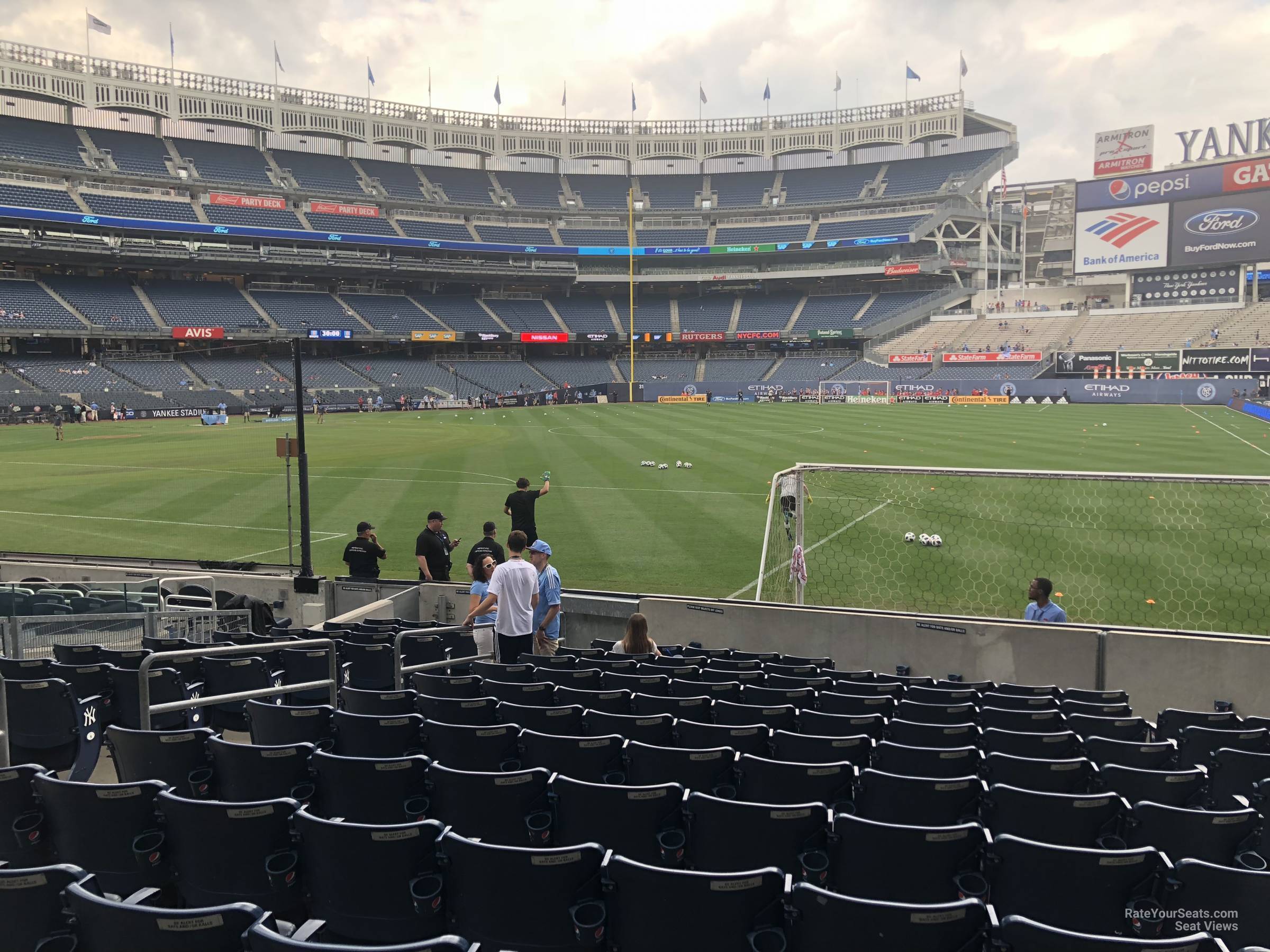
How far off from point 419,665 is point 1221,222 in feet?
265

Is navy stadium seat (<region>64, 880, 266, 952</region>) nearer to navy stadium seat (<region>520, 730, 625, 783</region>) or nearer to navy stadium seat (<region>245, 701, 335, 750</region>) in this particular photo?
→ navy stadium seat (<region>520, 730, 625, 783</region>)

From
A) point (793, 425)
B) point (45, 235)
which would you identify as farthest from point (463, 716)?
point (45, 235)

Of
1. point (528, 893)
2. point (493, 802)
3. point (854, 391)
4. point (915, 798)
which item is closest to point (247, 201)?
point (854, 391)

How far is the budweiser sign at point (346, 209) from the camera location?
8394 centimetres

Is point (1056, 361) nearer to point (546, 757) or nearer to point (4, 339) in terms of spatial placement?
point (546, 757)

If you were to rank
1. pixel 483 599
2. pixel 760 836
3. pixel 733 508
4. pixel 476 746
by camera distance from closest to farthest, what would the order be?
pixel 760 836 → pixel 476 746 → pixel 483 599 → pixel 733 508

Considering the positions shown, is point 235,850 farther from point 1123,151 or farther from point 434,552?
point 1123,151

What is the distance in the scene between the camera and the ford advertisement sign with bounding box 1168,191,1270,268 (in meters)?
66.8

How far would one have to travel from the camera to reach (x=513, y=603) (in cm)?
937

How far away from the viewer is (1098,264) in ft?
243

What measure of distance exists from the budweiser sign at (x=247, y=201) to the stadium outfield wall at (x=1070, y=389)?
48.3m

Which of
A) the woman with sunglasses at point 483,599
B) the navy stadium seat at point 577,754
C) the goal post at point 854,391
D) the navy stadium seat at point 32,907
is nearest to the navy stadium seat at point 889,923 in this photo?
the navy stadium seat at point 577,754

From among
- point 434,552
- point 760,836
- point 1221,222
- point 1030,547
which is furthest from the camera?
point 1221,222

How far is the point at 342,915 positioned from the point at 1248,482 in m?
11.5
